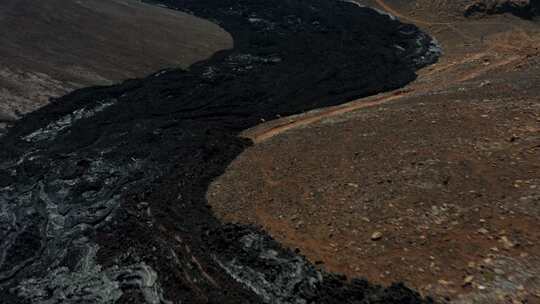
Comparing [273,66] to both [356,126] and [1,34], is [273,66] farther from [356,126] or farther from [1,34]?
[1,34]

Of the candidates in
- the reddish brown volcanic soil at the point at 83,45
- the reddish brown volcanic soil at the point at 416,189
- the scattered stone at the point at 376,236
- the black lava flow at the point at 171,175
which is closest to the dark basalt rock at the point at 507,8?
the black lava flow at the point at 171,175

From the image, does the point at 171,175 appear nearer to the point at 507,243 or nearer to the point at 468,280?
the point at 468,280

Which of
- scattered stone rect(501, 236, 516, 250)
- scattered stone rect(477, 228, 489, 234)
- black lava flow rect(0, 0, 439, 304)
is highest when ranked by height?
scattered stone rect(501, 236, 516, 250)

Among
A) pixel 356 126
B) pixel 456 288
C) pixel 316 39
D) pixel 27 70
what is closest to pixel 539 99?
pixel 356 126

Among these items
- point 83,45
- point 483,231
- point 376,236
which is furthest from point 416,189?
point 83,45

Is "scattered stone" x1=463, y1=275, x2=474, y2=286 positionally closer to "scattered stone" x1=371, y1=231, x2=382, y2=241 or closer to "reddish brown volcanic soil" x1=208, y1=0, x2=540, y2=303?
"reddish brown volcanic soil" x1=208, y1=0, x2=540, y2=303

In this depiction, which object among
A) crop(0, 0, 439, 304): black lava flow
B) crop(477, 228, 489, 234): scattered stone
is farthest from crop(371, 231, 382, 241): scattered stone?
crop(477, 228, 489, 234): scattered stone

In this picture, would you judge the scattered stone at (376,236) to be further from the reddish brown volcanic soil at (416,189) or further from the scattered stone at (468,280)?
the scattered stone at (468,280)
